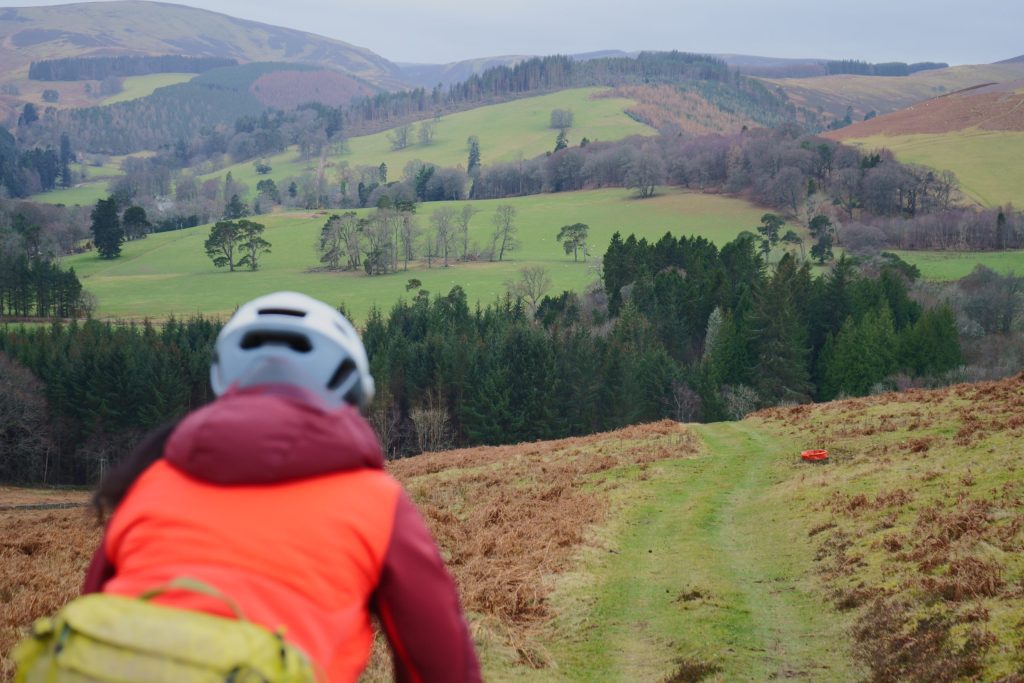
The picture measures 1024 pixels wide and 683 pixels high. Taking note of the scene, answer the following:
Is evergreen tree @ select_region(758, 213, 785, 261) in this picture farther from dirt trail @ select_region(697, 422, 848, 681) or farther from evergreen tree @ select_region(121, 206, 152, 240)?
evergreen tree @ select_region(121, 206, 152, 240)

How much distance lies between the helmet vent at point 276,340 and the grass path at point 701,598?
28.9ft

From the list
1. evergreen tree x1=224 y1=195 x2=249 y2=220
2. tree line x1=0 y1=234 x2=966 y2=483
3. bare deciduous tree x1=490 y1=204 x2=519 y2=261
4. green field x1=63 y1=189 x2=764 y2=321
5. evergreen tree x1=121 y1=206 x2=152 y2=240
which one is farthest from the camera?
evergreen tree x1=224 y1=195 x2=249 y2=220

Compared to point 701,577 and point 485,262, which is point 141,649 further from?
point 485,262

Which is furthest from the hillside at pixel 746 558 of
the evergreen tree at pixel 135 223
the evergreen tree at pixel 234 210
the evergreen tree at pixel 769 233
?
the evergreen tree at pixel 234 210

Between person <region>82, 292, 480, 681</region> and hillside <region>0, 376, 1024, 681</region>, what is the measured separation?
24.1 ft

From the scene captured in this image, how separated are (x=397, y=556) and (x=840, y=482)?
19.3 metres

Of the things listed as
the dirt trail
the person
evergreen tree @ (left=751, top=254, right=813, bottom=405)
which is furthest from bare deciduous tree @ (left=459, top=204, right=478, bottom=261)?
the person

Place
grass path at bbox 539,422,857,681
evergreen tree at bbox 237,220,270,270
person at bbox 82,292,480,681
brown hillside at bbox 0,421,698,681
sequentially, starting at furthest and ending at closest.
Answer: evergreen tree at bbox 237,220,270,270, brown hillside at bbox 0,421,698,681, grass path at bbox 539,422,857,681, person at bbox 82,292,480,681

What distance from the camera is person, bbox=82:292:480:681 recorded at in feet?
9.44

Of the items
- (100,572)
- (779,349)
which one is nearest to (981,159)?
(779,349)

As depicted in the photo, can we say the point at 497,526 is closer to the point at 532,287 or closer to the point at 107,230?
the point at 532,287

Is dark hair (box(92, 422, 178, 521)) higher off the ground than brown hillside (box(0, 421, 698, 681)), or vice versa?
dark hair (box(92, 422, 178, 521))

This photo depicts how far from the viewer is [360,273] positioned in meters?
137

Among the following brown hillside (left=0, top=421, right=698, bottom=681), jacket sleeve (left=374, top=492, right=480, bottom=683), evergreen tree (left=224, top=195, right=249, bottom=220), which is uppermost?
jacket sleeve (left=374, top=492, right=480, bottom=683)
